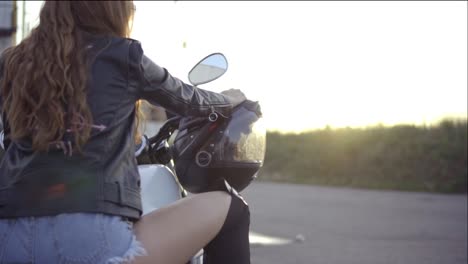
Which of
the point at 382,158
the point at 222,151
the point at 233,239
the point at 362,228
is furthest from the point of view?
the point at 382,158

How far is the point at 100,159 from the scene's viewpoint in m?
1.81

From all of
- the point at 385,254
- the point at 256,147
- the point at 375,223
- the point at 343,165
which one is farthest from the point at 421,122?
the point at 256,147

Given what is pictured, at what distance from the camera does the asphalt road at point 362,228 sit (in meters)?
5.84

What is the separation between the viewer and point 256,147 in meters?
2.28

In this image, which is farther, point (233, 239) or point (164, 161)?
point (164, 161)

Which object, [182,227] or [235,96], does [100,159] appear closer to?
[182,227]

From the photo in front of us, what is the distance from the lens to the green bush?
17.4 meters

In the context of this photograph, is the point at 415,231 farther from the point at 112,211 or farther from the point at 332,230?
the point at 112,211

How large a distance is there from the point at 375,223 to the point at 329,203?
3488 mm

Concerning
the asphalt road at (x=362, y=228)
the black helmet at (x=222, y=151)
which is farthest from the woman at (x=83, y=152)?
the asphalt road at (x=362, y=228)

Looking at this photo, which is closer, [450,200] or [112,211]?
[112,211]

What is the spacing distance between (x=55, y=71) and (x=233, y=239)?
0.75 m

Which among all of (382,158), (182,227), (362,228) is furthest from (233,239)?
(382,158)

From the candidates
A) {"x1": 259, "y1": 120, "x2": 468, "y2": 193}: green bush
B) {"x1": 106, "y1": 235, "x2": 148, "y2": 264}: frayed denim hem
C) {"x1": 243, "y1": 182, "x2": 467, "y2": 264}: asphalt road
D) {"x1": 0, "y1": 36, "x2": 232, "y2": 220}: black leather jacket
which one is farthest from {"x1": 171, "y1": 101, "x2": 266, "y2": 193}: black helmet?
{"x1": 259, "y1": 120, "x2": 468, "y2": 193}: green bush
